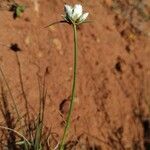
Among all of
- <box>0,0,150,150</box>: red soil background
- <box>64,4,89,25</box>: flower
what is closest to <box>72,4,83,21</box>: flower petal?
<box>64,4,89,25</box>: flower

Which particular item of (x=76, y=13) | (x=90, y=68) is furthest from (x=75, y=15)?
(x=90, y=68)

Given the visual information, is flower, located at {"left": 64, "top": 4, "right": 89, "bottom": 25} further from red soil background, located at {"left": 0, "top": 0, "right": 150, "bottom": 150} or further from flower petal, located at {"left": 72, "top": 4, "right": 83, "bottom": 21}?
red soil background, located at {"left": 0, "top": 0, "right": 150, "bottom": 150}

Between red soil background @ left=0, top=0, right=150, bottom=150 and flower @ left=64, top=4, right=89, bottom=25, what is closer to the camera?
flower @ left=64, top=4, right=89, bottom=25

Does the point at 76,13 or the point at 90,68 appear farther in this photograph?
the point at 90,68

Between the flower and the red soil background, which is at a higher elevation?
the flower

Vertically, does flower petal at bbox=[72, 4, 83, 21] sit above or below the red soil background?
above

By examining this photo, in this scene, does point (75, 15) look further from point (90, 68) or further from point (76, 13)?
point (90, 68)

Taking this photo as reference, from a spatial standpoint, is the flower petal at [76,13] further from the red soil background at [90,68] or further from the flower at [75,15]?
the red soil background at [90,68]

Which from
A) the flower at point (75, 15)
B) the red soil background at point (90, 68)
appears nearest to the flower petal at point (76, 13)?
the flower at point (75, 15)

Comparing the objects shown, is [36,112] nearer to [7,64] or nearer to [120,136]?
[7,64]
